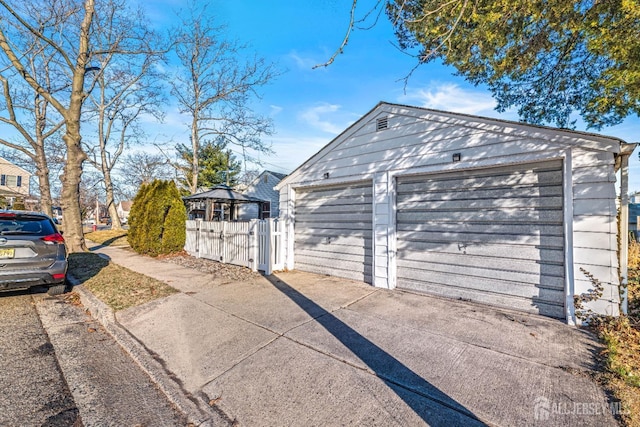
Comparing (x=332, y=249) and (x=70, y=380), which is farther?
(x=332, y=249)

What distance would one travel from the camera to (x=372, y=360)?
8.91 ft

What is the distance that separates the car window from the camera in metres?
4.28

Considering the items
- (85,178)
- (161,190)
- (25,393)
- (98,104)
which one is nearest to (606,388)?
(25,393)

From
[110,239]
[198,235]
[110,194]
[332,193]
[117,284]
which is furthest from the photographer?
[110,194]

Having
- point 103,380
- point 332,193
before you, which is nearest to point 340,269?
point 332,193

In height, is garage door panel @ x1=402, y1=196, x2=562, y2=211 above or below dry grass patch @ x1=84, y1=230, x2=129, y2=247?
above

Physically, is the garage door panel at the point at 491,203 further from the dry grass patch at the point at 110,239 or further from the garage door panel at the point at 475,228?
the dry grass patch at the point at 110,239

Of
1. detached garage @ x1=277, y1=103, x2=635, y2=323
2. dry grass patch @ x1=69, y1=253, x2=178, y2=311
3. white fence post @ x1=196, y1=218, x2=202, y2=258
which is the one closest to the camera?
detached garage @ x1=277, y1=103, x2=635, y2=323

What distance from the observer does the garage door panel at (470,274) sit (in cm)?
385

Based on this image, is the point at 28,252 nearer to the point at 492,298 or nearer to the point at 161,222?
the point at 161,222

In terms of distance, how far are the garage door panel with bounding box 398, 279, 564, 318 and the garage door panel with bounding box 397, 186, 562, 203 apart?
4.89ft

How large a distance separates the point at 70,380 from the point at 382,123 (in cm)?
565

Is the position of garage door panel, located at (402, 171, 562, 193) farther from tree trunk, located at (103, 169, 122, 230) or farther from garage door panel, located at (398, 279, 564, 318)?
tree trunk, located at (103, 169, 122, 230)

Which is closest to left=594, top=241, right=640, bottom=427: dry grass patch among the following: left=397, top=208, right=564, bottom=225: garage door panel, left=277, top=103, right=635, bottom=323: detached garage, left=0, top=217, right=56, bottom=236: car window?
left=277, top=103, right=635, bottom=323: detached garage
